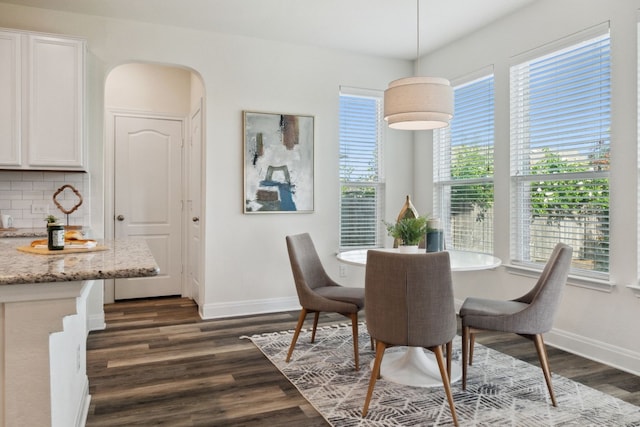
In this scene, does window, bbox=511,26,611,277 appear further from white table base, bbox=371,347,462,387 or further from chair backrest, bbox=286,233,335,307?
chair backrest, bbox=286,233,335,307

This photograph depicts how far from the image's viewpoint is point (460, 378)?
9.51 feet

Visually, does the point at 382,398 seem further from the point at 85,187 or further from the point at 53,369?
the point at 85,187

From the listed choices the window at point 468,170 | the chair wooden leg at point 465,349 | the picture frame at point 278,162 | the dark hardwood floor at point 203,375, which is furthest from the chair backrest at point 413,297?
the picture frame at point 278,162

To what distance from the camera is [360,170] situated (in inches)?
202

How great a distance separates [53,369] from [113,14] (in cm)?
342

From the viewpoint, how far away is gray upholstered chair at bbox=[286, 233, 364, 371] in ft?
10.2

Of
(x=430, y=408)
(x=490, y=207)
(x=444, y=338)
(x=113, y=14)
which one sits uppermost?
(x=113, y=14)

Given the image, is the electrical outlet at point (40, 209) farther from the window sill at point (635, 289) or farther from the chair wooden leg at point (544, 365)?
the window sill at point (635, 289)

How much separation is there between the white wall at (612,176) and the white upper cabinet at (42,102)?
362 centimetres

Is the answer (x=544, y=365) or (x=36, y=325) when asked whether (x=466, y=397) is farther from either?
(x=36, y=325)

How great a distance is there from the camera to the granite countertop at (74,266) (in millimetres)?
1454

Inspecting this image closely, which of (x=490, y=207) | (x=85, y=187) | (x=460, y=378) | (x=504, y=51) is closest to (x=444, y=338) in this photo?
(x=460, y=378)

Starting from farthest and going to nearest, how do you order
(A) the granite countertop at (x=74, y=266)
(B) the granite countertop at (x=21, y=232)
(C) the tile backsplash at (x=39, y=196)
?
(C) the tile backsplash at (x=39, y=196), (B) the granite countertop at (x=21, y=232), (A) the granite countertop at (x=74, y=266)

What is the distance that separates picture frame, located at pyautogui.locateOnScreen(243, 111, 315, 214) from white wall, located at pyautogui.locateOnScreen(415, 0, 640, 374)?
1855mm
